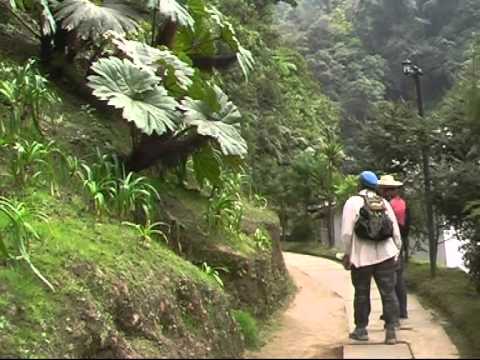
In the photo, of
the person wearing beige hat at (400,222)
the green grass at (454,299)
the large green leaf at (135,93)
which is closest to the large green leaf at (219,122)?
the large green leaf at (135,93)

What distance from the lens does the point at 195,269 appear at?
6656mm

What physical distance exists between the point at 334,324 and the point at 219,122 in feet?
8.13

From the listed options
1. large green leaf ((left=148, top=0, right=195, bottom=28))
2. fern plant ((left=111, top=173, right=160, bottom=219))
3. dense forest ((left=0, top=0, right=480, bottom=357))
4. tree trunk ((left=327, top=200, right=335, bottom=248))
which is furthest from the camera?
tree trunk ((left=327, top=200, right=335, bottom=248))

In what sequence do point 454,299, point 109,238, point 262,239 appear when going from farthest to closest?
point 262,239 < point 454,299 < point 109,238

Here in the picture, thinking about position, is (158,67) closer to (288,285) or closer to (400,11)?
(288,285)

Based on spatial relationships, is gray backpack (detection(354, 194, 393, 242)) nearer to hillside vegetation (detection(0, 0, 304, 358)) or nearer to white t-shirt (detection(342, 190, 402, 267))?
white t-shirt (detection(342, 190, 402, 267))

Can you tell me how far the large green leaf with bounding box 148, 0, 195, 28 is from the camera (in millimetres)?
8688

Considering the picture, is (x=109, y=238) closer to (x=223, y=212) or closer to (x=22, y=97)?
(x=22, y=97)

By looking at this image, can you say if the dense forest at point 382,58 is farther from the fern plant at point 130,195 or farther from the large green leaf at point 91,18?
the fern plant at point 130,195

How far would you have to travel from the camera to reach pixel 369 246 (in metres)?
6.43

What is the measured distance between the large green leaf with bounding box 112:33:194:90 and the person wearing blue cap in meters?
2.48

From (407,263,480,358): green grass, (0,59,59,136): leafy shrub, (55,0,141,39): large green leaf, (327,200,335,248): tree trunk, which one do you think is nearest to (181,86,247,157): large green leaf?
(55,0,141,39): large green leaf

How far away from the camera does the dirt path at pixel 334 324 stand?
6.26 metres

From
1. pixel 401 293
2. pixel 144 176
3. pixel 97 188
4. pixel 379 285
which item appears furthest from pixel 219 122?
pixel 401 293
